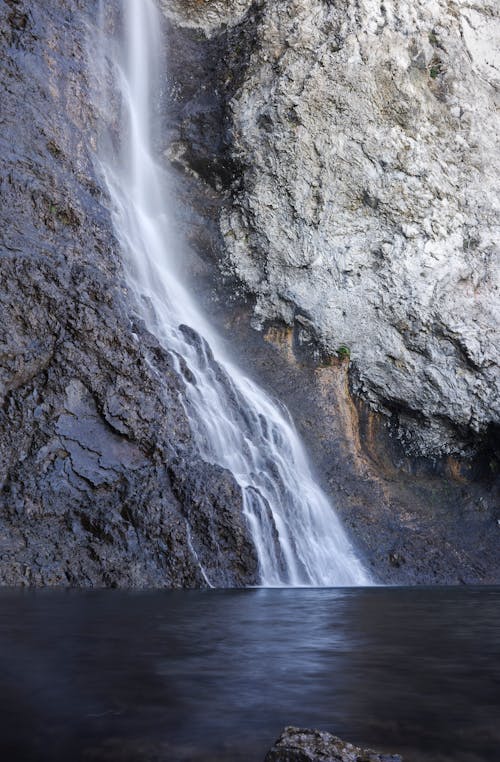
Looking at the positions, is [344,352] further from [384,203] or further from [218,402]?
[218,402]

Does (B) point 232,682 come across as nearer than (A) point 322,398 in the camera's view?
Yes

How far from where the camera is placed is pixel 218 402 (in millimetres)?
12320

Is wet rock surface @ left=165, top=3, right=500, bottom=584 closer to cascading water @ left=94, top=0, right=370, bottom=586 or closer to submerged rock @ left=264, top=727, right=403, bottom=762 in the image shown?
cascading water @ left=94, top=0, right=370, bottom=586

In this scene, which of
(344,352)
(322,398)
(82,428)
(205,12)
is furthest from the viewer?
(205,12)

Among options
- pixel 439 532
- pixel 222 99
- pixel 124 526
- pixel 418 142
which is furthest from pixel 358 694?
pixel 222 99

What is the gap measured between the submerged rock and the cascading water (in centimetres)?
821

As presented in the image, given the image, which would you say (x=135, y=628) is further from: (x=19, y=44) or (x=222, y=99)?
(x=222, y=99)

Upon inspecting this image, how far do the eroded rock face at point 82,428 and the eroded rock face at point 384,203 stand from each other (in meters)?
6.12

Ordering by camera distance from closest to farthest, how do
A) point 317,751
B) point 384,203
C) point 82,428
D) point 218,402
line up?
point 317,751, point 82,428, point 218,402, point 384,203

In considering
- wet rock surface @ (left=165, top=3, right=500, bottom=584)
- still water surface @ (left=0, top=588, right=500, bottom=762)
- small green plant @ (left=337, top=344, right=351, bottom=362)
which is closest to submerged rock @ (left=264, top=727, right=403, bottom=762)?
still water surface @ (left=0, top=588, right=500, bottom=762)

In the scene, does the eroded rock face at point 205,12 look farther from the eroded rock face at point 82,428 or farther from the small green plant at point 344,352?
the small green plant at point 344,352

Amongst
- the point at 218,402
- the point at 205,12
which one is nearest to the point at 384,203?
the point at 218,402

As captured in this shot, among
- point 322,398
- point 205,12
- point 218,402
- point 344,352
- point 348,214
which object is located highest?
point 205,12

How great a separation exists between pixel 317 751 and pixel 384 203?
15502 mm
